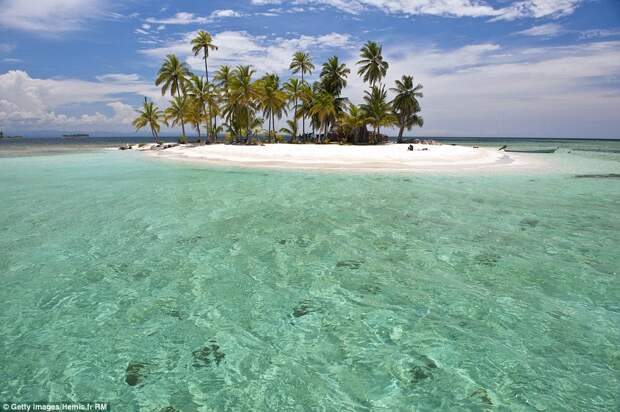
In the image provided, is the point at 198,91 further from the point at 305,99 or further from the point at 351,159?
the point at 351,159

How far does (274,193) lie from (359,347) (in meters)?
14.5

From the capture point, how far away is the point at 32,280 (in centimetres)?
760

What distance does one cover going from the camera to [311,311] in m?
6.30

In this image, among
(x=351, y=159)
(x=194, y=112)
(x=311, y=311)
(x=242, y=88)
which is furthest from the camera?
(x=194, y=112)

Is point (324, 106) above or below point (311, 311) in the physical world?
above

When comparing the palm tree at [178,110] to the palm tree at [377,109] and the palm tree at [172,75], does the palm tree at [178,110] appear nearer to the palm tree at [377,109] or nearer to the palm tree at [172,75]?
the palm tree at [172,75]

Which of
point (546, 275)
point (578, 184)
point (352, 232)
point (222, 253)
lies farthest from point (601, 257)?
point (578, 184)

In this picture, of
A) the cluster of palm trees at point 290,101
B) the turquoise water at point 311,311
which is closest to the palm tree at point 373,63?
the cluster of palm trees at point 290,101

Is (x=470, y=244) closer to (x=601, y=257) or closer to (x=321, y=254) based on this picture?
(x=601, y=257)

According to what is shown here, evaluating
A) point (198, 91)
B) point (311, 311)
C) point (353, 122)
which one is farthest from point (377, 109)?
point (311, 311)

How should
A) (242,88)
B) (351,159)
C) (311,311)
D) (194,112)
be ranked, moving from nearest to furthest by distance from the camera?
(311,311), (351,159), (242,88), (194,112)

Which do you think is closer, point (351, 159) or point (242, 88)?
point (351, 159)

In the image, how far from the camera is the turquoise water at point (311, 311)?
437 centimetres

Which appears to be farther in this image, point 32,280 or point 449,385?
point 32,280
